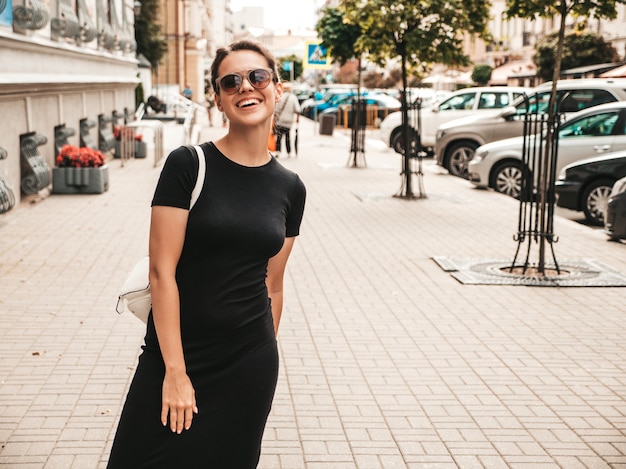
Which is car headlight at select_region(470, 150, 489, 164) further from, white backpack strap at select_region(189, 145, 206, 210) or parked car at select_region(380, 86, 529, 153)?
white backpack strap at select_region(189, 145, 206, 210)

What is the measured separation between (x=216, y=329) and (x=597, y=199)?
445 inches

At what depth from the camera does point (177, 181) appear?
104 inches

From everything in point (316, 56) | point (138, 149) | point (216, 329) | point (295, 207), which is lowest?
point (138, 149)

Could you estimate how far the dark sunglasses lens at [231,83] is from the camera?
2.88 metres

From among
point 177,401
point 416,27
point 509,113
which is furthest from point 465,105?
point 177,401

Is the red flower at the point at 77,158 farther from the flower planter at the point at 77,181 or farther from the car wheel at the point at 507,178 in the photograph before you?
the car wheel at the point at 507,178

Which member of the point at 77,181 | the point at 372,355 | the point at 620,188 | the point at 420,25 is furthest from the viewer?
the point at 420,25

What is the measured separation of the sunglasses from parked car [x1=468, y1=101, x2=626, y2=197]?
1198 centimetres

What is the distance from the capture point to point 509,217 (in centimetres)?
1354

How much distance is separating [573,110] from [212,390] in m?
17.4

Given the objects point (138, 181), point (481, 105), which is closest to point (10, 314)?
point (138, 181)

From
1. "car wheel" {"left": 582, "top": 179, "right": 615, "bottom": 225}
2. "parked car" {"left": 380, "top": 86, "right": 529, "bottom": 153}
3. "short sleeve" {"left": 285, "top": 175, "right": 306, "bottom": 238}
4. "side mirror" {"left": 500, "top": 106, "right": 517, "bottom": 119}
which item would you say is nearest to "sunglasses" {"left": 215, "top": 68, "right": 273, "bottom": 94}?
"short sleeve" {"left": 285, "top": 175, "right": 306, "bottom": 238}

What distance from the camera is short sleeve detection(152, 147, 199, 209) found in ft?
8.64

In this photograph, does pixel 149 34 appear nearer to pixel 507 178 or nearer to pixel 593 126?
pixel 507 178
